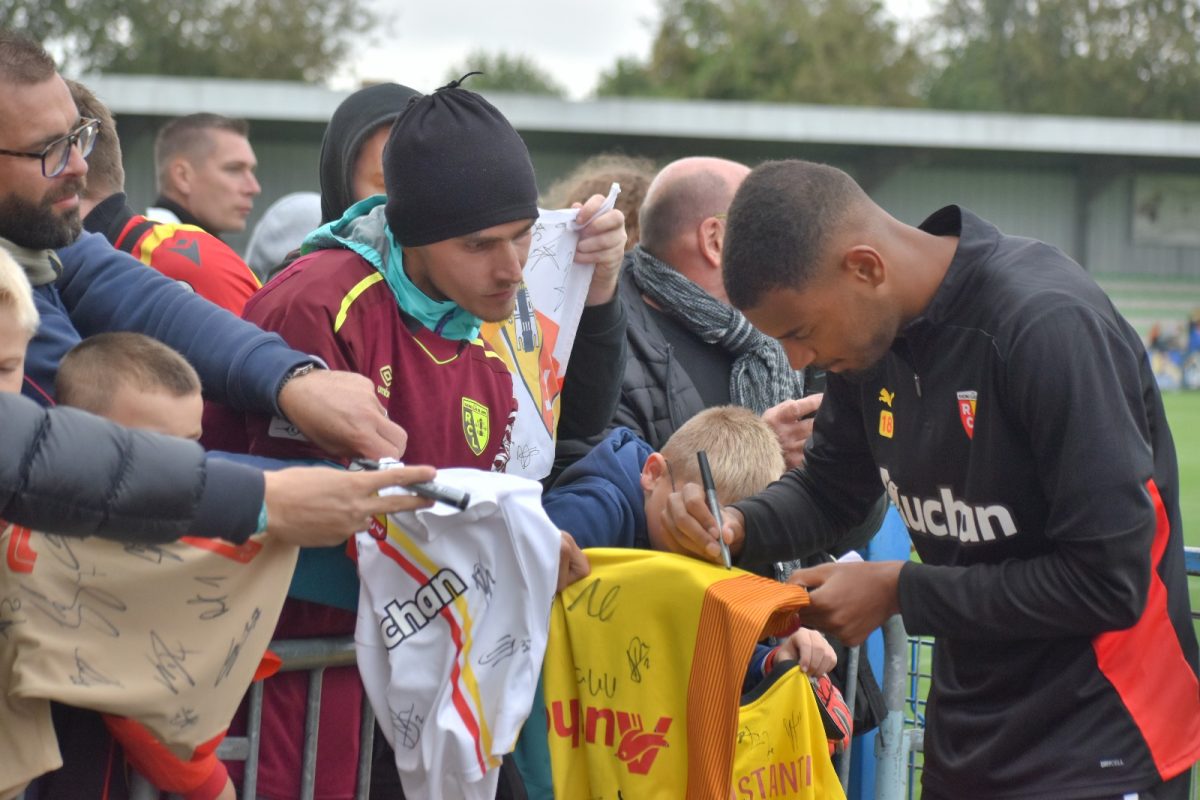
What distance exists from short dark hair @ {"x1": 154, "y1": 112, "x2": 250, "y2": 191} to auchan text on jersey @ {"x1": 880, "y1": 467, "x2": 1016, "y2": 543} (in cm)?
494

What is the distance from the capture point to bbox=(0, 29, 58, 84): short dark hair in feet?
9.46

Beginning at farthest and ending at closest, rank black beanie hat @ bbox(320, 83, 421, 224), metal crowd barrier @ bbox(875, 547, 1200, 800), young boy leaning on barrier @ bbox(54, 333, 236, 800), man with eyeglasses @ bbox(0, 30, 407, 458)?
black beanie hat @ bbox(320, 83, 421, 224), metal crowd barrier @ bbox(875, 547, 1200, 800), man with eyeglasses @ bbox(0, 30, 407, 458), young boy leaning on barrier @ bbox(54, 333, 236, 800)

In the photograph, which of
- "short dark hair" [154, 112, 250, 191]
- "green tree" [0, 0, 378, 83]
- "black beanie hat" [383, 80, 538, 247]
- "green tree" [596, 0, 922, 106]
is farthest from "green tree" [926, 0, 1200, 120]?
"black beanie hat" [383, 80, 538, 247]

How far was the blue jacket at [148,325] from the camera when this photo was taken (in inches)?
107

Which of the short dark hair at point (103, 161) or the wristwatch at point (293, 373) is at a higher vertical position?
the short dark hair at point (103, 161)

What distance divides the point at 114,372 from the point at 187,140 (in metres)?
4.81

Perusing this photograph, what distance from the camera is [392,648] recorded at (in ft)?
8.59

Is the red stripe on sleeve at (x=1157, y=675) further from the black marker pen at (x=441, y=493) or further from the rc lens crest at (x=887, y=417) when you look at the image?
the black marker pen at (x=441, y=493)

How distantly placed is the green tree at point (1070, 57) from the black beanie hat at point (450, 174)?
5702 centimetres

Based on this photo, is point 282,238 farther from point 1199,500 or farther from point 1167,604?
point 1199,500

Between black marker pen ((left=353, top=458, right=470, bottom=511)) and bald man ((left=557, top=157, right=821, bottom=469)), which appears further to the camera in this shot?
bald man ((left=557, top=157, right=821, bottom=469))

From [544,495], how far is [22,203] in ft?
4.30
